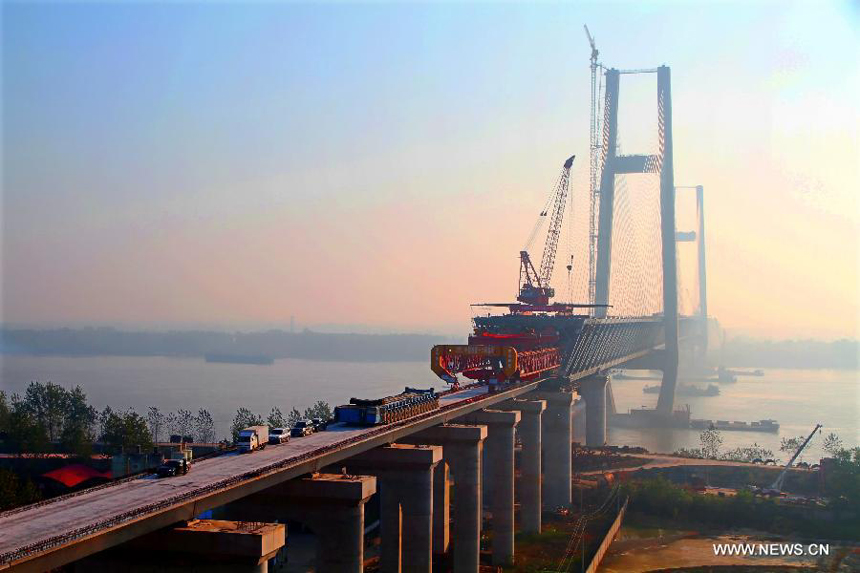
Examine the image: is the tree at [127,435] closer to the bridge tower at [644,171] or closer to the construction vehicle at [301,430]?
the construction vehicle at [301,430]

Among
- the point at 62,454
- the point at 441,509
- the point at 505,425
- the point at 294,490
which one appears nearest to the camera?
the point at 294,490

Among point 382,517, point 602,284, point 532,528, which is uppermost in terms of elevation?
point 602,284

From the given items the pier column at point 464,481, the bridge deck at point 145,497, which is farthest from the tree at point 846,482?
the bridge deck at point 145,497

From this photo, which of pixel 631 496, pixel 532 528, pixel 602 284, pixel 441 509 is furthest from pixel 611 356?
pixel 441 509

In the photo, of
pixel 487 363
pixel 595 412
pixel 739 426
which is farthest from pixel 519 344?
pixel 739 426

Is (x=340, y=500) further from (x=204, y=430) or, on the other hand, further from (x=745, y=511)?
(x=204, y=430)

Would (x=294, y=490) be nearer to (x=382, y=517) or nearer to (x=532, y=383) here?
(x=382, y=517)
